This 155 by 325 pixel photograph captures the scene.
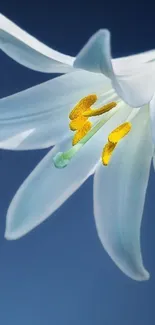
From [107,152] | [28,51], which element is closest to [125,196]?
[107,152]

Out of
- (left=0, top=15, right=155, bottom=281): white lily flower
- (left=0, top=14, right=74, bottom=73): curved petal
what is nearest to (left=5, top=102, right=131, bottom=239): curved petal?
(left=0, top=15, right=155, bottom=281): white lily flower

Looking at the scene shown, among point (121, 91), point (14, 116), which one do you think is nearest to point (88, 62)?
point (121, 91)

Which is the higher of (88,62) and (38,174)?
(88,62)

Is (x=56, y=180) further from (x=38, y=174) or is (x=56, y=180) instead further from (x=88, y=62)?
(x=88, y=62)

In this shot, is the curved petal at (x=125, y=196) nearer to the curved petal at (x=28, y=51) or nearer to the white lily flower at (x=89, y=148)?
the white lily flower at (x=89, y=148)

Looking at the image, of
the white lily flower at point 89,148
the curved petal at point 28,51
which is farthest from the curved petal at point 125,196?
the curved petal at point 28,51

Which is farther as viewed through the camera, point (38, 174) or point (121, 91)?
point (38, 174)

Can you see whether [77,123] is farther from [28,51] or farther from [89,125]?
[28,51]
